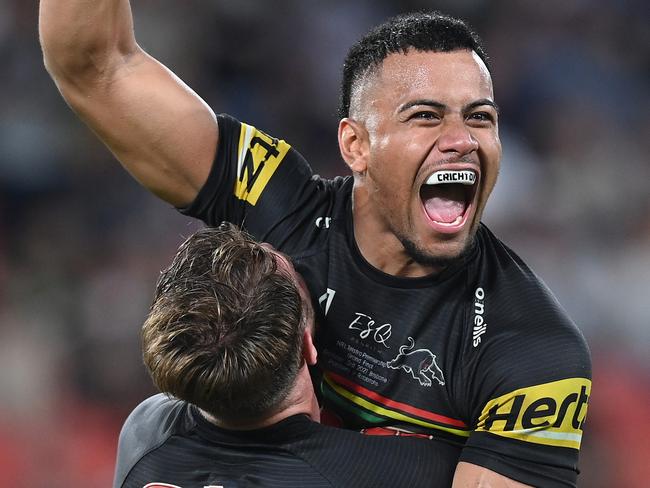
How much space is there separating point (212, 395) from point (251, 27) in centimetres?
415

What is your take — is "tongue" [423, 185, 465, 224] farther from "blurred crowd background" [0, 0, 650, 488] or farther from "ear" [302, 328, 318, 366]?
"blurred crowd background" [0, 0, 650, 488]

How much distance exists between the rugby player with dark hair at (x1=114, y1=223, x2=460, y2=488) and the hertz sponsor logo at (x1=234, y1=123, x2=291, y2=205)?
12.2 inches

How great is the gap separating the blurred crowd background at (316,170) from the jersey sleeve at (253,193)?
2475 millimetres

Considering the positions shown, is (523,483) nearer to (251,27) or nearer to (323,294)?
(323,294)

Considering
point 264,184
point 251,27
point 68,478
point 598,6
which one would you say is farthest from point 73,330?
point 598,6

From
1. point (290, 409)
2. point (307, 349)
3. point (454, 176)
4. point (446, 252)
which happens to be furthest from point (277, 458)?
point (454, 176)

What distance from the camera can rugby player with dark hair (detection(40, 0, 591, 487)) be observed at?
2.32 meters

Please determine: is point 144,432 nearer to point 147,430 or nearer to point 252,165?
point 147,430

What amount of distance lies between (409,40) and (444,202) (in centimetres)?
42

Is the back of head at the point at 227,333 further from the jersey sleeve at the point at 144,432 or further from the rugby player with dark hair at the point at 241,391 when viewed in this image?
the jersey sleeve at the point at 144,432

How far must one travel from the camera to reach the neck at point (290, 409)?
7.23 ft

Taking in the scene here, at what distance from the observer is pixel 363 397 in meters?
2.54

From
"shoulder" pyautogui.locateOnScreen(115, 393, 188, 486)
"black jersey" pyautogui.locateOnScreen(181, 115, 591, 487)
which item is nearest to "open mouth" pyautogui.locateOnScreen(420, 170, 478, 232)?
"black jersey" pyautogui.locateOnScreen(181, 115, 591, 487)

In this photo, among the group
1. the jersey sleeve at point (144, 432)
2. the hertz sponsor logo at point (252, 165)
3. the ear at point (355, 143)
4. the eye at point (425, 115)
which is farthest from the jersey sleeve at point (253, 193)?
the jersey sleeve at point (144, 432)
